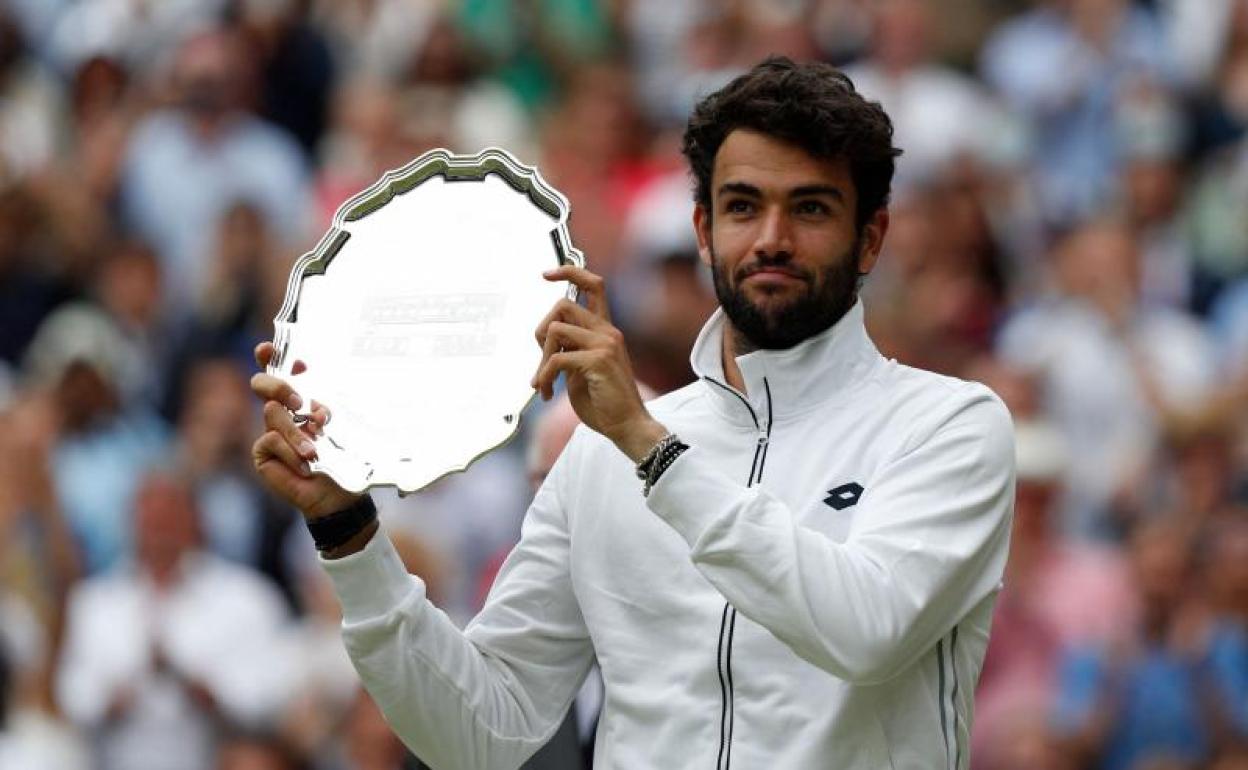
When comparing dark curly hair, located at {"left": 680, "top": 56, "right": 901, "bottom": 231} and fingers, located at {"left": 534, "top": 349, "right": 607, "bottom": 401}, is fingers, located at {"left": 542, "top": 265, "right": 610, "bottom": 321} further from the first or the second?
dark curly hair, located at {"left": 680, "top": 56, "right": 901, "bottom": 231}

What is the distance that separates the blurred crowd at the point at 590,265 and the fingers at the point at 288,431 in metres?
3.14

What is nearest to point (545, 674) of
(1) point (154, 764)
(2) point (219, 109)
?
(1) point (154, 764)

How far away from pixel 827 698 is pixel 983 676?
11.9 feet

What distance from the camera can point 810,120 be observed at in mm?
4051

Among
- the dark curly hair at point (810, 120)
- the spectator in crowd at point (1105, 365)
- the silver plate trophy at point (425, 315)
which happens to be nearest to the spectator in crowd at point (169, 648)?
the spectator in crowd at point (1105, 365)

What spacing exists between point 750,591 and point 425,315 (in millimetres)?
775

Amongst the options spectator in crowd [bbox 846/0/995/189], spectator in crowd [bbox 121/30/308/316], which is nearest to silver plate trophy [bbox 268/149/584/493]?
spectator in crowd [bbox 846/0/995/189]

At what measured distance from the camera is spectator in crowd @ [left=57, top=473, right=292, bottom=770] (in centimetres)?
847

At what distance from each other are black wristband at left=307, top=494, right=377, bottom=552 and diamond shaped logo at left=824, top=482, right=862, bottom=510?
69 centimetres

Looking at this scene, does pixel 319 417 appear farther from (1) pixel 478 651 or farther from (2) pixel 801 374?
(2) pixel 801 374

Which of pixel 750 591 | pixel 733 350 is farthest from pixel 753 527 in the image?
Answer: pixel 733 350

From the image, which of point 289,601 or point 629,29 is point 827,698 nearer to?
point 289,601

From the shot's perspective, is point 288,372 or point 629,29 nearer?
point 288,372

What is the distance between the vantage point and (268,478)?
4070mm
